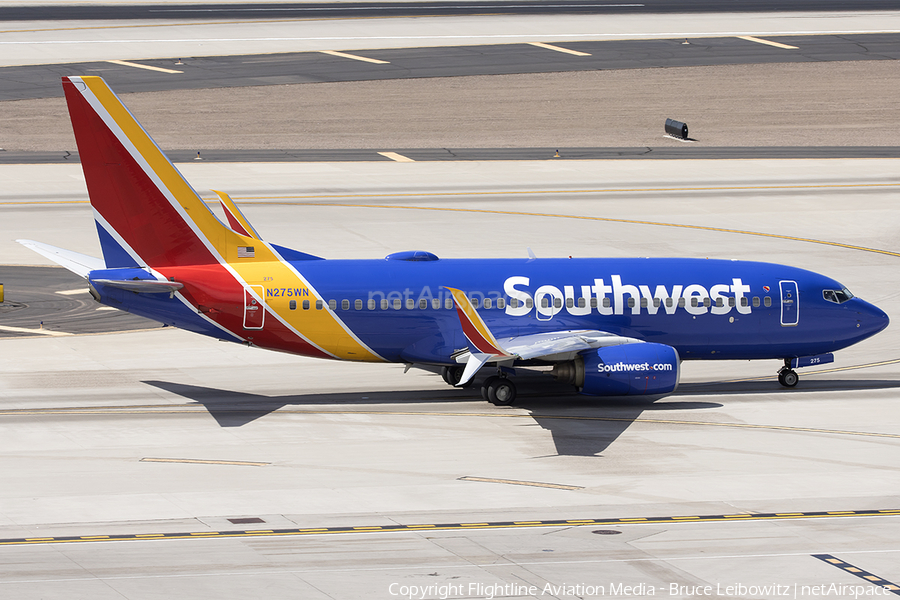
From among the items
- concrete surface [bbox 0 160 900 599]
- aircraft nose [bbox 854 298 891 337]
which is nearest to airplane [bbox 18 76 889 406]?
aircraft nose [bbox 854 298 891 337]

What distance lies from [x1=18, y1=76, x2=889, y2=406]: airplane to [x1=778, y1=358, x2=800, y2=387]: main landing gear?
0.92 metres

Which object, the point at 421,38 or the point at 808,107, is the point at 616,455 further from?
the point at 421,38

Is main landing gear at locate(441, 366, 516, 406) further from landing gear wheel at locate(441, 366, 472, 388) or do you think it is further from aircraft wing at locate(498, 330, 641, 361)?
landing gear wheel at locate(441, 366, 472, 388)

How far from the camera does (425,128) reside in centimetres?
10306

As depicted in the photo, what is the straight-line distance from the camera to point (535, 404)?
44.4 meters

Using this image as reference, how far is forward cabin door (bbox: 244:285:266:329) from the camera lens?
43.3 meters

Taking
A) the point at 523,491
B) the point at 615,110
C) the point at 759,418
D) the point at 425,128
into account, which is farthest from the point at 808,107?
the point at 523,491

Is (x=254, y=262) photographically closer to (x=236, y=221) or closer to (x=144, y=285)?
(x=236, y=221)

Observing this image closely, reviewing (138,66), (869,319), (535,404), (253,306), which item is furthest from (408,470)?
(138,66)

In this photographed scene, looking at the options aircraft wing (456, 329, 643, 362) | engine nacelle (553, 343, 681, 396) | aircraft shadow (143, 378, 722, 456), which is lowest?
aircraft shadow (143, 378, 722, 456)

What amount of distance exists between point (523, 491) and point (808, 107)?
8338cm

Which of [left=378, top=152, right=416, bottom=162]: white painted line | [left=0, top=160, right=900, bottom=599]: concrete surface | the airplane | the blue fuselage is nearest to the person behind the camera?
[left=0, top=160, right=900, bottom=599]: concrete surface

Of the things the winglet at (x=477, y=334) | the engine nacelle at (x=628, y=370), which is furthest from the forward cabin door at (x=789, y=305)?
the winglet at (x=477, y=334)

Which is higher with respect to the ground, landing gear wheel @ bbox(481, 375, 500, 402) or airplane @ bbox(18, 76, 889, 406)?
airplane @ bbox(18, 76, 889, 406)
